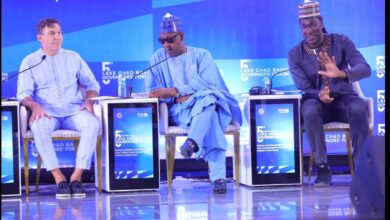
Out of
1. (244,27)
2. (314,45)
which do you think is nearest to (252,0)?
(244,27)

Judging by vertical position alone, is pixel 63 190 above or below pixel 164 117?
below

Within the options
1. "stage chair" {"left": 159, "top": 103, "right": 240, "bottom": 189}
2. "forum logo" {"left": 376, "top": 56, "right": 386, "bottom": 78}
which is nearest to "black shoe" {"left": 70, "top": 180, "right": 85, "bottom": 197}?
"stage chair" {"left": 159, "top": 103, "right": 240, "bottom": 189}

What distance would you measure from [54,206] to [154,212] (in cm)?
95

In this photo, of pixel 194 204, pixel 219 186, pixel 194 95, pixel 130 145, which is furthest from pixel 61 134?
pixel 194 204

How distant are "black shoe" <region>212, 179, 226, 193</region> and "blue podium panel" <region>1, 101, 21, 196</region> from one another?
162cm

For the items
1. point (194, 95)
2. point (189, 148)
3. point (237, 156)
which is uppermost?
point (194, 95)

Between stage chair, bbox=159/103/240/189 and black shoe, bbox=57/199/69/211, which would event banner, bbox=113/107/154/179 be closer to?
stage chair, bbox=159/103/240/189

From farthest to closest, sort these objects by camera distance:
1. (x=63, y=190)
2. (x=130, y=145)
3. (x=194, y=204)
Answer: (x=130, y=145), (x=63, y=190), (x=194, y=204)

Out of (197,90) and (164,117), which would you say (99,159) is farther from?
(197,90)

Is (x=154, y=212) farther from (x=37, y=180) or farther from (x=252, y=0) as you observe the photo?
(x=252, y=0)

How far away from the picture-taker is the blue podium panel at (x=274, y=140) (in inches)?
276

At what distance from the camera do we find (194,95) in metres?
6.89

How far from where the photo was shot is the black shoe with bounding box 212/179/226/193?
6.64 metres

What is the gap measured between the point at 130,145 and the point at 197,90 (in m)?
0.78
